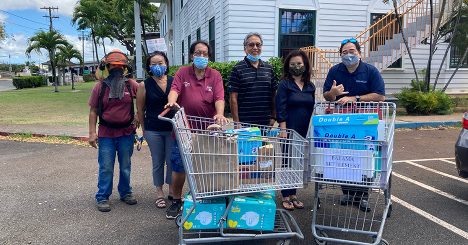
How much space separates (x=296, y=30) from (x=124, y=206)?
9.68 meters

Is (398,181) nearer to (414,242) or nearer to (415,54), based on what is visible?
(414,242)

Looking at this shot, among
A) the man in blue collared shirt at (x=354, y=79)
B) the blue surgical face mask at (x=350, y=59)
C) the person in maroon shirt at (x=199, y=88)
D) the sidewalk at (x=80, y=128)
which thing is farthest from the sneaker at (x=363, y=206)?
the sidewalk at (x=80, y=128)

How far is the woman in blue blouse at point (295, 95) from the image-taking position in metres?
4.40

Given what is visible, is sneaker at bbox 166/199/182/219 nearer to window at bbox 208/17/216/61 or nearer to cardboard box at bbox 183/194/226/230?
cardboard box at bbox 183/194/226/230

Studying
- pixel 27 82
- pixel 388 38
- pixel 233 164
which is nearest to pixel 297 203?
pixel 233 164

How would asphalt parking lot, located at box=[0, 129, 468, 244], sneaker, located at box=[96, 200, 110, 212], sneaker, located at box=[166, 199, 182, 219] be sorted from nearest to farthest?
asphalt parking lot, located at box=[0, 129, 468, 244], sneaker, located at box=[166, 199, 182, 219], sneaker, located at box=[96, 200, 110, 212]

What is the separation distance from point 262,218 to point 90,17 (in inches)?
1391

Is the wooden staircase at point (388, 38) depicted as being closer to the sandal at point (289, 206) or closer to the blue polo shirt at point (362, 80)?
the blue polo shirt at point (362, 80)

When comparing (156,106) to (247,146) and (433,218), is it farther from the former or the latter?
(433,218)

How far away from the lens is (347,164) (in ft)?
11.2

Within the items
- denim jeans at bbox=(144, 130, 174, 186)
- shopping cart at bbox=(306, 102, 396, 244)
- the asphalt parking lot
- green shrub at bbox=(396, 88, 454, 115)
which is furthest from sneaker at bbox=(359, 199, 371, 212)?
green shrub at bbox=(396, 88, 454, 115)

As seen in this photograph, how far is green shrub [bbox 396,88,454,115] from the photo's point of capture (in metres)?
11.9

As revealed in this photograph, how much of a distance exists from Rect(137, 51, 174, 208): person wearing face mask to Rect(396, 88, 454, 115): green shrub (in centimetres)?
973

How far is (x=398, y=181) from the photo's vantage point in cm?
592
